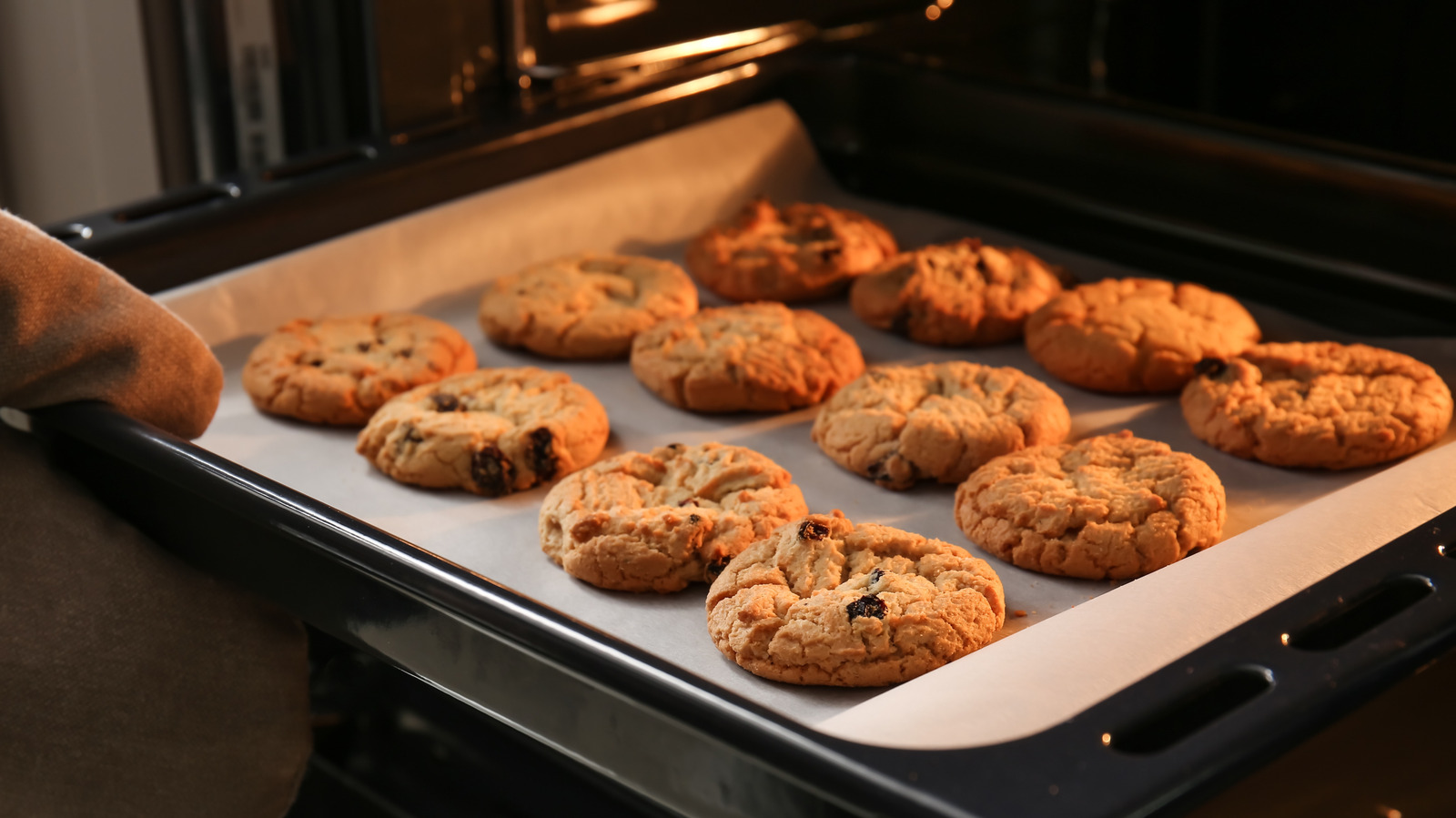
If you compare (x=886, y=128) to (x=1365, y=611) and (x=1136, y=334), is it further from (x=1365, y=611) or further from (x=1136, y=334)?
(x=1365, y=611)

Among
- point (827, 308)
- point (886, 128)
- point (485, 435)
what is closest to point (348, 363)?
point (485, 435)

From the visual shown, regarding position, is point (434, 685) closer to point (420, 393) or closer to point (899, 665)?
point (899, 665)

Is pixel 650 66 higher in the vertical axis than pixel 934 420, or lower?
higher

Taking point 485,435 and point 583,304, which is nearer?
point 485,435

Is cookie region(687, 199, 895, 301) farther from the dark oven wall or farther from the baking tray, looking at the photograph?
the dark oven wall

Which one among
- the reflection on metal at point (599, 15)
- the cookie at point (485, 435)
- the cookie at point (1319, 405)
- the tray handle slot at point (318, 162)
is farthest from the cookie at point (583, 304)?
the cookie at point (1319, 405)

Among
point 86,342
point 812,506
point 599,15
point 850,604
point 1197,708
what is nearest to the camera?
point 1197,708

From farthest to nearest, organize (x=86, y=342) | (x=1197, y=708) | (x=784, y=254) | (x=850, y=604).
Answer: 1. (x=784, y=254)
2. (x=86, y=342)
3. (x=850, y=604)
4. (x=1197, y=708)
